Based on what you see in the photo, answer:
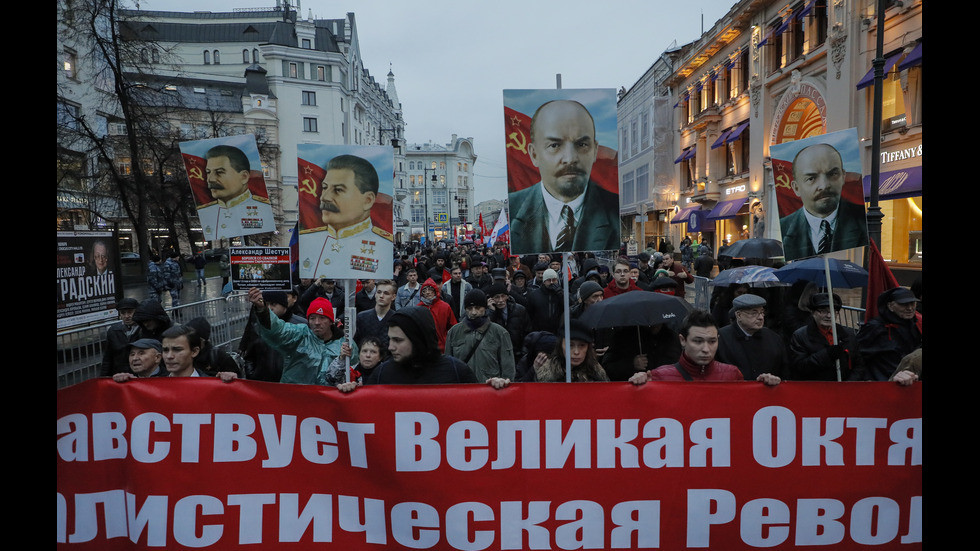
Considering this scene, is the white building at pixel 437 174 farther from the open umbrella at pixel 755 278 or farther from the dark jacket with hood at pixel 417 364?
the dark jacket with hood at pixel 417 364

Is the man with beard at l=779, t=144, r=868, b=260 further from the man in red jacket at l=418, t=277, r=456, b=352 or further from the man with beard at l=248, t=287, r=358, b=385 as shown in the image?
the man with beard at l=248, t=287, r=358, b=385

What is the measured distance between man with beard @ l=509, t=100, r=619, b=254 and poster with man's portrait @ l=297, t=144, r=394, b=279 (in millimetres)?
1183

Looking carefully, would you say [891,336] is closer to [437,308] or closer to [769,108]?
[437,308]

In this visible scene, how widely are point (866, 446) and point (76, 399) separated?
443 cm

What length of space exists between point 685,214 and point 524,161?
115ft

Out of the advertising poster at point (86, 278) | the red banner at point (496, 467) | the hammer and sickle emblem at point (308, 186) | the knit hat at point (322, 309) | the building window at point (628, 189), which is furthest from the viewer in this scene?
the building window at point (628, 189)

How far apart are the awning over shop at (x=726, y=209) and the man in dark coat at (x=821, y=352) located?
25750 millimetres

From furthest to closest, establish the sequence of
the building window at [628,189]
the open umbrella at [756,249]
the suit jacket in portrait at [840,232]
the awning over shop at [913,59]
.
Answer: the building window at [628,189] → the awning over shop at [913,59] → the open umbrella at [756,249] → the suit jacket in portrait at [840,232]

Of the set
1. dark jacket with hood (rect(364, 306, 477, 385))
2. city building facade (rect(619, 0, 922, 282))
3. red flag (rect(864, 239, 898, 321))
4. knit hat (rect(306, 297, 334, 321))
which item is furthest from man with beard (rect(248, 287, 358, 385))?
city building facade (rect(619, 0, 922, 282))

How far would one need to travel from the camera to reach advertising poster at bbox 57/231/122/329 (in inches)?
201

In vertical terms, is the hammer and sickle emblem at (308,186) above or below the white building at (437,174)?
below

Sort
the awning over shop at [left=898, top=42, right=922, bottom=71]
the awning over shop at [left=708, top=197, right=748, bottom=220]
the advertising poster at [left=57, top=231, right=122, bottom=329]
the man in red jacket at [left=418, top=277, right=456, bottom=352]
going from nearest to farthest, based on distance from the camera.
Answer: the advertising poster at [left=57, top=231, right=122, bottom=329], the man in red jacket at [left=418, top=277, right=456, bottom=352], the awning over shop at [left=898, top=42, right=922, bottom=71], the awning over shop at [left=708, top=197, right=748, bottom=220]

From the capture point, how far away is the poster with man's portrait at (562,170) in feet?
13.9

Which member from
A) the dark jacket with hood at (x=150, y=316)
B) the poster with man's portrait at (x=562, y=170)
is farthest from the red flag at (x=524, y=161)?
the dark jacket with hood at (x=150, y=316)
